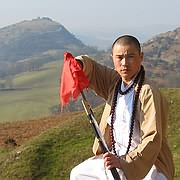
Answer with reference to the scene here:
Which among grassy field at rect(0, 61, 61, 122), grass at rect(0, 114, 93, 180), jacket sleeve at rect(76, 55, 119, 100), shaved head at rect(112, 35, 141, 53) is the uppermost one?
shaved head at rect(112, 35, 141, 53)

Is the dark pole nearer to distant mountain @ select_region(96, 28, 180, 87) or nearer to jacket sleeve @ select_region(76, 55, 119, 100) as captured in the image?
jacket sleeve @ select_region(76, 55, 119, 100)

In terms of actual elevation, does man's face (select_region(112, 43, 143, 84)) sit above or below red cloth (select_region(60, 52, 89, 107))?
above

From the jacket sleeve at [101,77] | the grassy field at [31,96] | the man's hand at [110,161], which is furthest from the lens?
the grassy field at [31,96]

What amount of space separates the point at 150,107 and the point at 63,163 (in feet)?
27.6

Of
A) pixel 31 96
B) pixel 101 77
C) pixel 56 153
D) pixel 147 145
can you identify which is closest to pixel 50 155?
pixel 56 153

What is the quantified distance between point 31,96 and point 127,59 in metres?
135

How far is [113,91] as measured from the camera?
5598 mm

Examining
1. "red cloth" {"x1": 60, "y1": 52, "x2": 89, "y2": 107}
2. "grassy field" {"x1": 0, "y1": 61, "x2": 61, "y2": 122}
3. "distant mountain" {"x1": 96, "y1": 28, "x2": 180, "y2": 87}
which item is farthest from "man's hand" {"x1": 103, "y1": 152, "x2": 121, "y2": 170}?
"distant mountain" {"x1": 96, "y1": 28, "x2": 180, "y2": 87}

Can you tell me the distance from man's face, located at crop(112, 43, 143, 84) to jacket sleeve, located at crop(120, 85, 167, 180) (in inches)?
14.7

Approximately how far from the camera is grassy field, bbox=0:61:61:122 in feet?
357

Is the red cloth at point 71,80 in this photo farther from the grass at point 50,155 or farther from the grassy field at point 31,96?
the grassy field at point 31,96

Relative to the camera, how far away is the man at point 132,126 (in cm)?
486

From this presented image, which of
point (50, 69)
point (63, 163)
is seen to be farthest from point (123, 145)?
point (50, 69)

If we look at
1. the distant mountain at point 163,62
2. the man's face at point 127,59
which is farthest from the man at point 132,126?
the distant mountain at point 163,62
